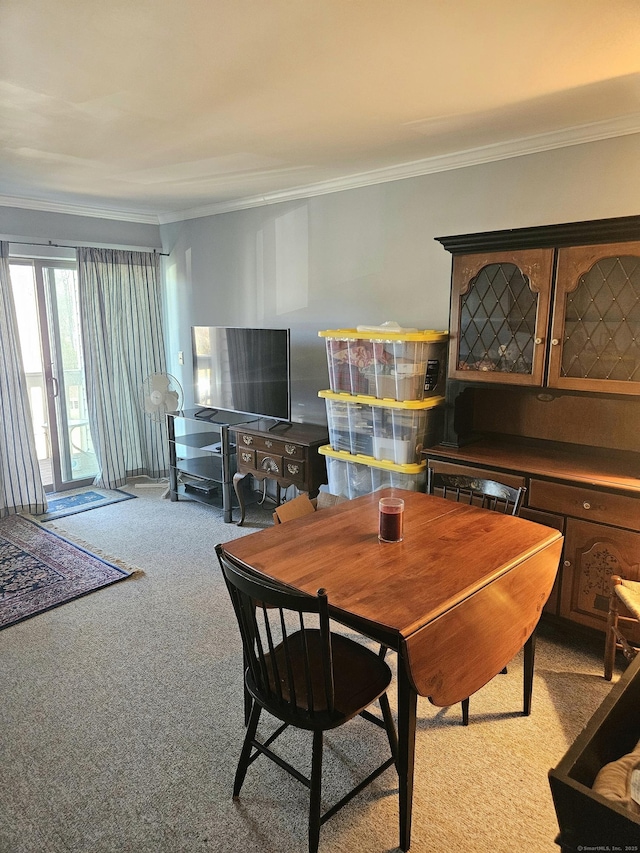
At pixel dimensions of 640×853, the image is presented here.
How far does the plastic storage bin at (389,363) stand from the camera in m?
3.11

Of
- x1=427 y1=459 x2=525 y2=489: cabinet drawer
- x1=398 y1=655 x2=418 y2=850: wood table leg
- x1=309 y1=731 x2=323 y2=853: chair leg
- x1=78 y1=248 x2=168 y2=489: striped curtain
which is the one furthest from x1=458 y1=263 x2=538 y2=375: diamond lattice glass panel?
x1=78 y1=248 x2=168 y2=489: striped curtain

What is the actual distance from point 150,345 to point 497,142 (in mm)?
3465

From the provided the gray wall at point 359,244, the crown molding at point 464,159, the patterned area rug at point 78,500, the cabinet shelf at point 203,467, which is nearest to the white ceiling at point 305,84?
the crown molding at point 464,159

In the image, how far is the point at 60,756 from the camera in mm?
2035

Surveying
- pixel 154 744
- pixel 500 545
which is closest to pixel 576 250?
pixel 500 545

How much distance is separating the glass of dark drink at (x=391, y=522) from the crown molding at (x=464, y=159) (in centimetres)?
209

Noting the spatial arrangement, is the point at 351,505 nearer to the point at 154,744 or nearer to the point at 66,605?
the point at 154,744

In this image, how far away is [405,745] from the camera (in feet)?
5.22

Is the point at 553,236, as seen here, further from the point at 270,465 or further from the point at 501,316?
the point at 270,465

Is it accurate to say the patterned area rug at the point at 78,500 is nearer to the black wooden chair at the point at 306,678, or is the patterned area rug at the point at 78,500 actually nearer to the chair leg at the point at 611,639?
the black wooden chair at the point at 306,678

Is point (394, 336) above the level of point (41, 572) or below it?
above

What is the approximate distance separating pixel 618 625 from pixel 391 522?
124cm

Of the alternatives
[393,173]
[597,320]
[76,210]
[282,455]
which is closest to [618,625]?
[597,320]

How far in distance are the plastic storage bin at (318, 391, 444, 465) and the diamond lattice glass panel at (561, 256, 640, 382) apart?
32.8 inches
